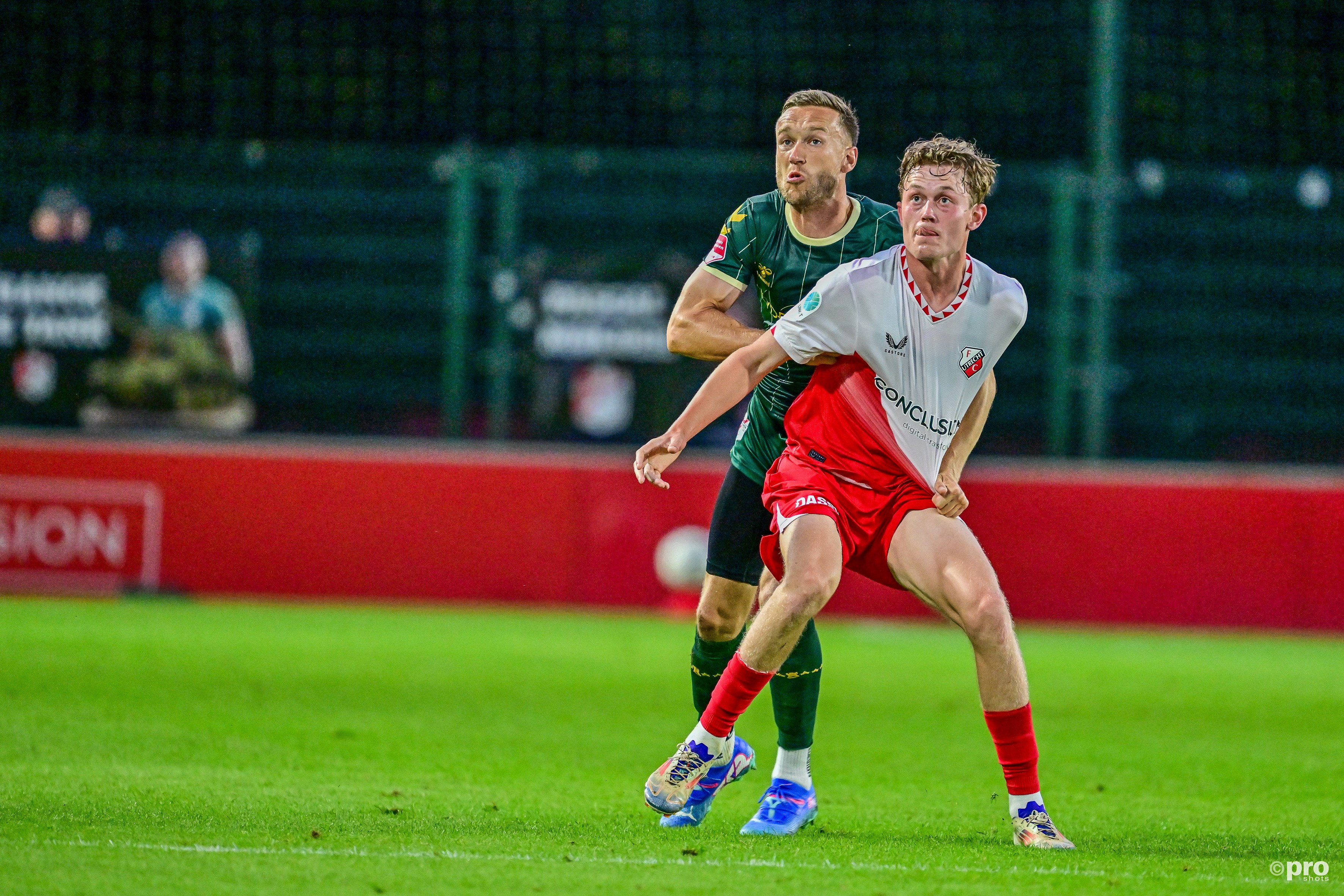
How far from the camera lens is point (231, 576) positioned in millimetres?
12281

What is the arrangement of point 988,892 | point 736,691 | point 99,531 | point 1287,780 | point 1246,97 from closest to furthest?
1. point 988,892
2. point 736,691
3. point 1287,780
4. point 99,531
5. point 1246,97

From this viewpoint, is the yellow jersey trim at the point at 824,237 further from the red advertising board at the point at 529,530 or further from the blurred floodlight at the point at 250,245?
the blurred floodlight at the point at 250,245

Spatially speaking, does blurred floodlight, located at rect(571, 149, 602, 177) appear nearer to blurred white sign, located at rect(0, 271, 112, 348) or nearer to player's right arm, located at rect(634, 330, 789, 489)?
blurred white sign, located at rect(0, 271, 112, 348)

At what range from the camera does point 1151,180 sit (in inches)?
501

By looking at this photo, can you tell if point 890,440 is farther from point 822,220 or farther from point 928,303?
point 822,220

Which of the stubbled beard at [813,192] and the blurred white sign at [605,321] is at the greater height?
the stubbled beard at [813,192]

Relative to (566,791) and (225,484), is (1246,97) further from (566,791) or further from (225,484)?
(566,791)

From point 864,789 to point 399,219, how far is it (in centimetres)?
777

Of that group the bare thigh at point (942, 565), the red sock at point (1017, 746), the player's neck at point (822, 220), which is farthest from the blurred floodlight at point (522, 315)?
the red sock at point (1017, 746)

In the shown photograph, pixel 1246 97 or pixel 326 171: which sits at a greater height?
pixel 1246 97

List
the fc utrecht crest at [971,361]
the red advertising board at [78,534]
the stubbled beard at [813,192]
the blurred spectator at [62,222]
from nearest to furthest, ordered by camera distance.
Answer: the fc utrecht crest at [971,361] → the stubbled beard at [813,192] → the red advertising board at [78,534] → the blurred spectator at [62,222]

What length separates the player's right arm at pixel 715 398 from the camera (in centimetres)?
495

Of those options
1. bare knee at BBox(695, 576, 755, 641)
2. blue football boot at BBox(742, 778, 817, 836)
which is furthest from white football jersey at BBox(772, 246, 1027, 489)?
blue football boot at BBox(742, 778, 817, 836)

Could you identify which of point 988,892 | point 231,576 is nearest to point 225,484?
point 231,576
